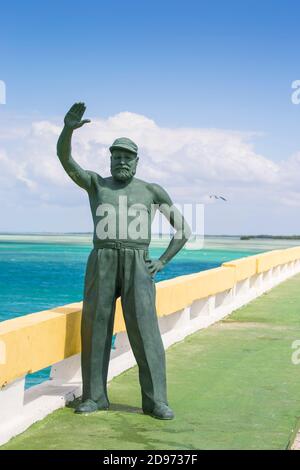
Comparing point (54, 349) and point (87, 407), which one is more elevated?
point (54, 349)

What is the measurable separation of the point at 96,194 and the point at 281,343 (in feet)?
16.2

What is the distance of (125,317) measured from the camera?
6977 millimetres

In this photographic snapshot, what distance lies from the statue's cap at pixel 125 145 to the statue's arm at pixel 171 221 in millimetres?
385

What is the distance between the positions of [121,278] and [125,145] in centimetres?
104

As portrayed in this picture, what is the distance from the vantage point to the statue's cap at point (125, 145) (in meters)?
6.83

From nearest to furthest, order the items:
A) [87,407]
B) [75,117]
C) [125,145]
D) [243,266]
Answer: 1. [75,117]
2. [125,145]
3. [87,407]
4. [243,266]

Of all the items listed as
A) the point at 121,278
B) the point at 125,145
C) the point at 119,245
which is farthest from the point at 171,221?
the point at 125,145

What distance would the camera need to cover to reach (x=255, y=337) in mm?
11656

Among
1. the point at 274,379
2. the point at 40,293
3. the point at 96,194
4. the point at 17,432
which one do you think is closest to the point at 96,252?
the point at 96,194

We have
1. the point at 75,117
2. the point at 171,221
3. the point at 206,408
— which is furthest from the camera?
the point at 206,408

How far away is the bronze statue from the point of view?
22.6 feet

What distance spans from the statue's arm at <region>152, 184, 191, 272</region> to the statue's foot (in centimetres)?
113

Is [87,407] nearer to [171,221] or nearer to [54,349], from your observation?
[54,349]

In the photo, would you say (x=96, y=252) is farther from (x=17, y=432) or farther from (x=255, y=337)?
(x=255, y=337)
